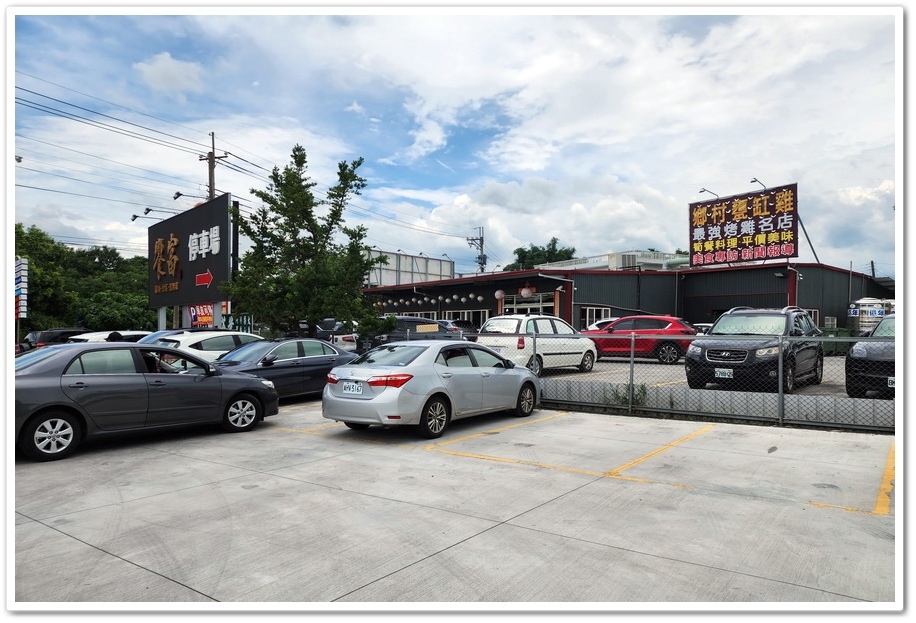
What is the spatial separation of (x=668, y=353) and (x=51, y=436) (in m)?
16.4

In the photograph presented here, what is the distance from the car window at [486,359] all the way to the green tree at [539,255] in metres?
67.4

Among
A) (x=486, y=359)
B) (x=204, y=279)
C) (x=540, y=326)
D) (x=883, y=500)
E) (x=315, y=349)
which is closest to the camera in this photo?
(x=883, y=500)

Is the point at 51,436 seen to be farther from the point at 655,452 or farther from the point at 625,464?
the point at 655,452

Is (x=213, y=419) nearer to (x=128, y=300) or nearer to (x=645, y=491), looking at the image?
(x=645, y=491)

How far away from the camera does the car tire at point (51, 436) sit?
7332 mm

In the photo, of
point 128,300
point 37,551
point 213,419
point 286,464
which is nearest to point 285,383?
point 213,419

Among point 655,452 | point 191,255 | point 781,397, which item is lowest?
point 655,452

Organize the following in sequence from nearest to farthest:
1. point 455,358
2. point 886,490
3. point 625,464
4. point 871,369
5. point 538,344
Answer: point 886,490 → point 625,464 → point 455,358 → point 871,369 → point 538,344

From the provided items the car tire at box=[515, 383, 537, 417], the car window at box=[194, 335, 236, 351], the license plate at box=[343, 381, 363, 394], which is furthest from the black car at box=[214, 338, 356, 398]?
the car tire at box=[515, 383, 537, 417]

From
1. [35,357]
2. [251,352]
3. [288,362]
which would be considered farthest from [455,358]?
[35,357]

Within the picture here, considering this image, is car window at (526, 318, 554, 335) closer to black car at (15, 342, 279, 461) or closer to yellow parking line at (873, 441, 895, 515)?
black car at (15, 342, 279, 461)

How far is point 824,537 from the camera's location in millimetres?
4695

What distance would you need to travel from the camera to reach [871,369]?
32.6 feet
